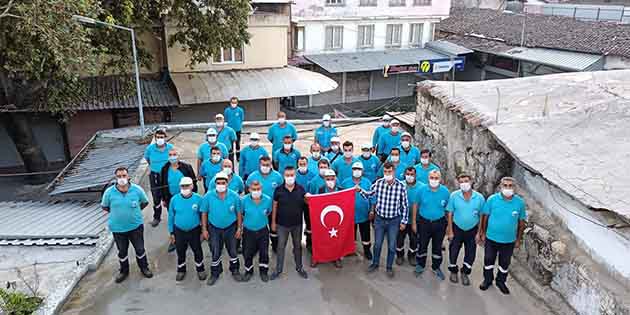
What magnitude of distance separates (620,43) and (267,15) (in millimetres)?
15925

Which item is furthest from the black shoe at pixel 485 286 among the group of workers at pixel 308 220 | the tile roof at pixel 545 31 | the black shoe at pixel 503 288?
the tile roof at pixel 545 31

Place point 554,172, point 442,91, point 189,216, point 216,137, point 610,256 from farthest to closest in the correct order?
point 442,91, point 216,137, point 189,216, point 554,172, point 610,256

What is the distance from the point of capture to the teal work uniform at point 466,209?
6238mm

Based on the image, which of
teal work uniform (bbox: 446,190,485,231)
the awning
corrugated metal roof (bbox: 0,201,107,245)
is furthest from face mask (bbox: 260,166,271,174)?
the awning

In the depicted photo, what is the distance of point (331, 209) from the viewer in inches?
269

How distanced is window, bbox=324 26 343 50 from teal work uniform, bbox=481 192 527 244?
20.3 meters

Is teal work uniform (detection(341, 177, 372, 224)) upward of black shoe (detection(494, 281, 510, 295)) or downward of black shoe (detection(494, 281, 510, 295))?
upward

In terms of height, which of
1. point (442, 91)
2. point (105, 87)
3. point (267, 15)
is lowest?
point (105, 87)

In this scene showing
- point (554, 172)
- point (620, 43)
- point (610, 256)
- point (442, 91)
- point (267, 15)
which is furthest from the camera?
point (620, 43)

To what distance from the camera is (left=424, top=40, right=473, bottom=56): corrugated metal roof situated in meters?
27.0

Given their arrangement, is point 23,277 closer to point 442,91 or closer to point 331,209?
point 331,209

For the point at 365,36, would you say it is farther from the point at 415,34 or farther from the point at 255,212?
the point at 255,212

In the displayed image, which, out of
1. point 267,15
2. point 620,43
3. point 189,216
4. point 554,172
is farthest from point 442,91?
point 620,43

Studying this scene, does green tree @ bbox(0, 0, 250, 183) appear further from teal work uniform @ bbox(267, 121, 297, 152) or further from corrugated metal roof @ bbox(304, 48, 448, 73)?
corrugated metal roof @ bbox(304, 48, 448, 73)
